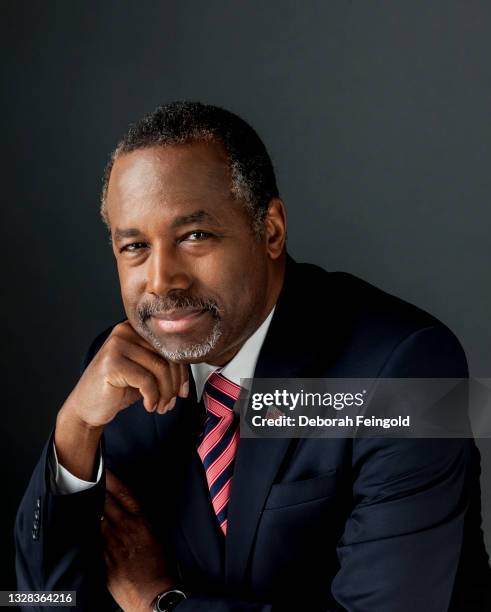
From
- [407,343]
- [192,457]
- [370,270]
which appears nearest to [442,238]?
[370,270]

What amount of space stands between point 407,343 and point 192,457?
2.05 ft

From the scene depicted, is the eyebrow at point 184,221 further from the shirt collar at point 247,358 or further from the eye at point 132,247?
the shirt collar at point 247,358

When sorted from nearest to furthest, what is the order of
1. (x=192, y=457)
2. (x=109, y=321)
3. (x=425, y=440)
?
1. (x=425, y=440)
2. (x=192, y=457)
3. (x=109, y=321)

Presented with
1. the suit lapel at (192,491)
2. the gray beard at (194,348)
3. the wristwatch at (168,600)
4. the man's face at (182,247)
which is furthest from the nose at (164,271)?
the wristwatch at (168,600)

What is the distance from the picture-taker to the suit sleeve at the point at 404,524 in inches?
74.2

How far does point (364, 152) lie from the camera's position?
309 cm

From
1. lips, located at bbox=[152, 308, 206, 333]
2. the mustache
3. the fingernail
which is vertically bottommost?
the fingernail

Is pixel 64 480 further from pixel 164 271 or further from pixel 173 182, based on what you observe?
pixel 173 182

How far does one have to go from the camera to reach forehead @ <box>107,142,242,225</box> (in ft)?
6.43

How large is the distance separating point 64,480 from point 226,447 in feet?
1.40

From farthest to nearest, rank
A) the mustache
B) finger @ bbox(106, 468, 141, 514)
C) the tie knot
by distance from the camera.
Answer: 1. finger @ bbox(106, 468, 141, 514)
2. the tie knot
3. the mustache

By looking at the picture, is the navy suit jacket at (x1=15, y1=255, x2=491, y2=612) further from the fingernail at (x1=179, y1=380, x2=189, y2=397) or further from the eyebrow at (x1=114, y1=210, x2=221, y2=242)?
the eyebrow at (x1=114, y1=210, x2=221, y2=242)

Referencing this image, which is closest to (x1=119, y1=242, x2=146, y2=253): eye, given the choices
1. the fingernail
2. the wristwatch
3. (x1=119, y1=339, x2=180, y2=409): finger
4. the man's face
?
the man's face

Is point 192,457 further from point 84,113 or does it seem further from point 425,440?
point 84,113
